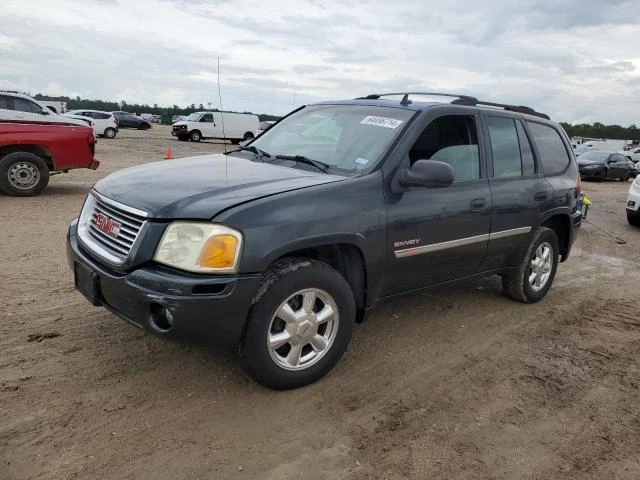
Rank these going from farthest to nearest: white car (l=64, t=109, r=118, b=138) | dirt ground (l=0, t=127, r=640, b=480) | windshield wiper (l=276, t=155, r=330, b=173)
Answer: white car (l=64, t=109, r=118, b=138), windshield wiper (l=276, t=155, r=330, b=173), dirt ground (l=0, t=127, r=640, b=480)

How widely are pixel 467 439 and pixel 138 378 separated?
201 cm

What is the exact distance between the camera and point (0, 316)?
423cm

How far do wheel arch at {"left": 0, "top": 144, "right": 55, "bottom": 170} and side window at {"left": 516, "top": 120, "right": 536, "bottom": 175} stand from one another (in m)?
7.85

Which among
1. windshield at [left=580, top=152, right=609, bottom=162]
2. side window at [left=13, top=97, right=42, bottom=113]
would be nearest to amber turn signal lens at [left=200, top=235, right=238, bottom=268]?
side window at [left=13, top=97, right=42, bottom=113]

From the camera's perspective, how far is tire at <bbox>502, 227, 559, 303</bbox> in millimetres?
5141

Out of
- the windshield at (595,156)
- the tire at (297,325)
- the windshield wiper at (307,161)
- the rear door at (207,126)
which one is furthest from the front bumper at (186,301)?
the rear door at (207,126)

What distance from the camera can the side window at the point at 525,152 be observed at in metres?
4.96

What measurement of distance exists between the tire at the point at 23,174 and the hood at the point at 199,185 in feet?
21.0

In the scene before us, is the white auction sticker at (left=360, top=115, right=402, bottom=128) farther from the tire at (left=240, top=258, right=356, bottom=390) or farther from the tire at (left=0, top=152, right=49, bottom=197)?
the tire at (left=0, top=152, right=49, bottom=197)

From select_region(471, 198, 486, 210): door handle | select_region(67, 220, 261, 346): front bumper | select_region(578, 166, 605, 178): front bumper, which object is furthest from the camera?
select_region(578, 166, 605, 178): front bumper

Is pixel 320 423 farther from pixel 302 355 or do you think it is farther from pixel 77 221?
pixel 77 221

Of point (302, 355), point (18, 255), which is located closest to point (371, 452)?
point (302, 355)

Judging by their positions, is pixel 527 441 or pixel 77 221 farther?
pixel 77 221

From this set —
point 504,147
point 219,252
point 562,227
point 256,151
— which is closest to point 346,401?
point 219,252
